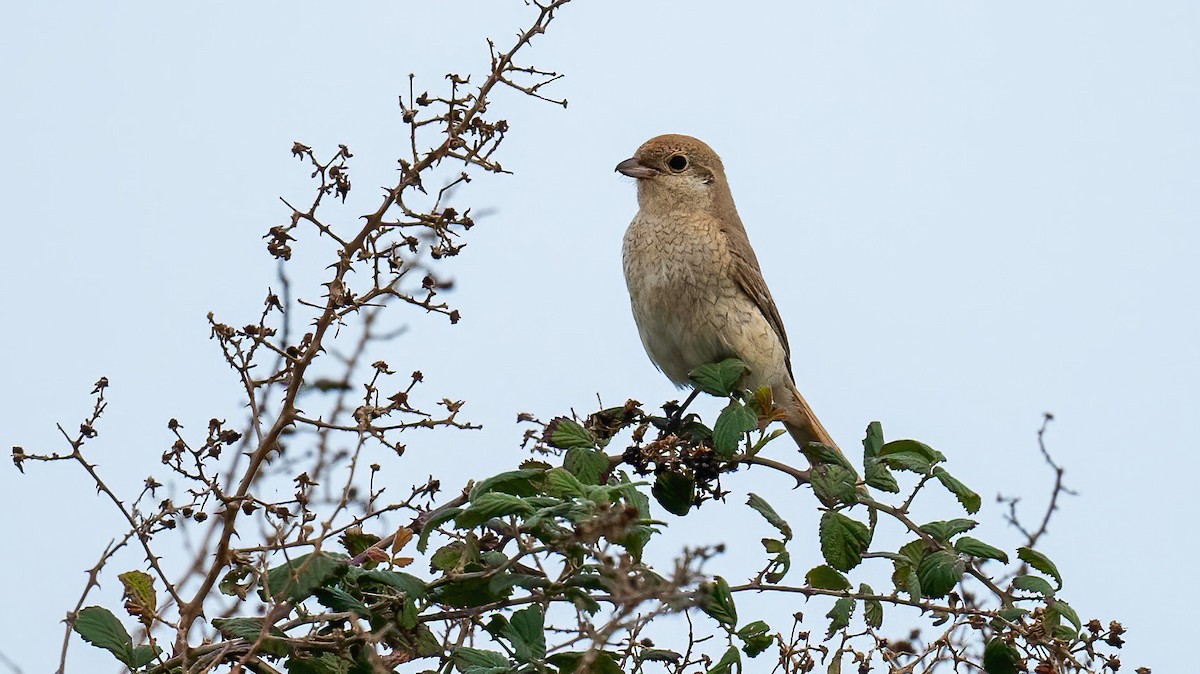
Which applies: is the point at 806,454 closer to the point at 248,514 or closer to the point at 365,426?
the point at 365,426

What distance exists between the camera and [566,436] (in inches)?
131

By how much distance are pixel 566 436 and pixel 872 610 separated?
0.88 m

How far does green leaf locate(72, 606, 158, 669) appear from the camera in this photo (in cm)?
277

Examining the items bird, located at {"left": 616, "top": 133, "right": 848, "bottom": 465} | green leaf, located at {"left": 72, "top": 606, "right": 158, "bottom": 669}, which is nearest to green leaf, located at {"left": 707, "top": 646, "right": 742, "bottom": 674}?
green leaf, located at {"left": 72, "top": 606, "right": 158, "bottom": 669}

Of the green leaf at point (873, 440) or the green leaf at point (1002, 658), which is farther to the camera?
the green leaf at point (873, 440)

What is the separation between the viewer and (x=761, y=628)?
10.5ft

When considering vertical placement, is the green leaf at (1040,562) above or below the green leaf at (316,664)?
above

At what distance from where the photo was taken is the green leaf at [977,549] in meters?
3.16

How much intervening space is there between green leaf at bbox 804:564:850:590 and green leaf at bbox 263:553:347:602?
117 centimetres

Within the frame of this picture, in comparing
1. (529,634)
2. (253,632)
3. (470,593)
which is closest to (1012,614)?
(529,634)

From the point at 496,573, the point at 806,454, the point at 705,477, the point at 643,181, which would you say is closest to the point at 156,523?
the point at 496,573

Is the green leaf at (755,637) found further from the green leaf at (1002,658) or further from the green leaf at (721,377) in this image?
the green leaf at (721,377)

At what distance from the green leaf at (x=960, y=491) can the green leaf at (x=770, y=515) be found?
15.3 inches

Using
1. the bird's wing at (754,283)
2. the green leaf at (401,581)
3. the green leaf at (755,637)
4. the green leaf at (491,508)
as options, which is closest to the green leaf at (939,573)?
the green leaf at (755,637)
